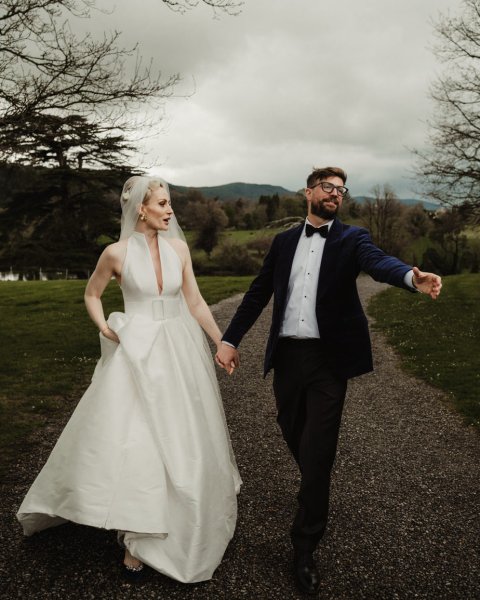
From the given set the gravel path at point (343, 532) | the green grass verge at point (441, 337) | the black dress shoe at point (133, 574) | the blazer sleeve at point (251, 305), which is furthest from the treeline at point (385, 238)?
the black dress shoe at point (133, 574)

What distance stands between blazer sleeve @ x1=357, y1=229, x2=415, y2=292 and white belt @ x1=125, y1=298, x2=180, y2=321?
1453 millimetres

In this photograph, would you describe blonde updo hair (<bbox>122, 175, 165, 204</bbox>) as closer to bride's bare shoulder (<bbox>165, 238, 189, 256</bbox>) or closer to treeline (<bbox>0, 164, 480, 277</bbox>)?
bride's bare shoulder (<bbox>165, 238, 189, 256</bbox>)

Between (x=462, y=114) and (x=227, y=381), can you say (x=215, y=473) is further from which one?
(x=462, y=114)

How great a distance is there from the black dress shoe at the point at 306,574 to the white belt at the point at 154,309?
6.34ft

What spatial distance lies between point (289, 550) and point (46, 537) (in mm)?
1867

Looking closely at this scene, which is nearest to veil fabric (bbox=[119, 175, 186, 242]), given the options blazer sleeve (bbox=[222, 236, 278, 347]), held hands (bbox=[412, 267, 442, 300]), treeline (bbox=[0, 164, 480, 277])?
blazer sleeve (bbox=[222, 236, 278, 347])

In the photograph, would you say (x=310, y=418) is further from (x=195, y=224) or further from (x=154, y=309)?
(x=195, y=224)

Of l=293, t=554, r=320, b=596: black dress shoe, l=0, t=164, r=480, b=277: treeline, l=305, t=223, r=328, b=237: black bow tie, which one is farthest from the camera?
l=0, t=164, r=480, b=277: treeline

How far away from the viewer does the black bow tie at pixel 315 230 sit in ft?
11.7

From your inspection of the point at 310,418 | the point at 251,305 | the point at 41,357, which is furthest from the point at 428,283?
the point at 41,357

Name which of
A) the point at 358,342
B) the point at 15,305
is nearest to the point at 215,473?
the point at 358,342

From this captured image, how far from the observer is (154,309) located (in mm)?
3648

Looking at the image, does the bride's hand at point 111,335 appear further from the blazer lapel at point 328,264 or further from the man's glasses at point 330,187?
the man's glasses at point 330,187

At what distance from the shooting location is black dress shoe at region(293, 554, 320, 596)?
3205 mm
